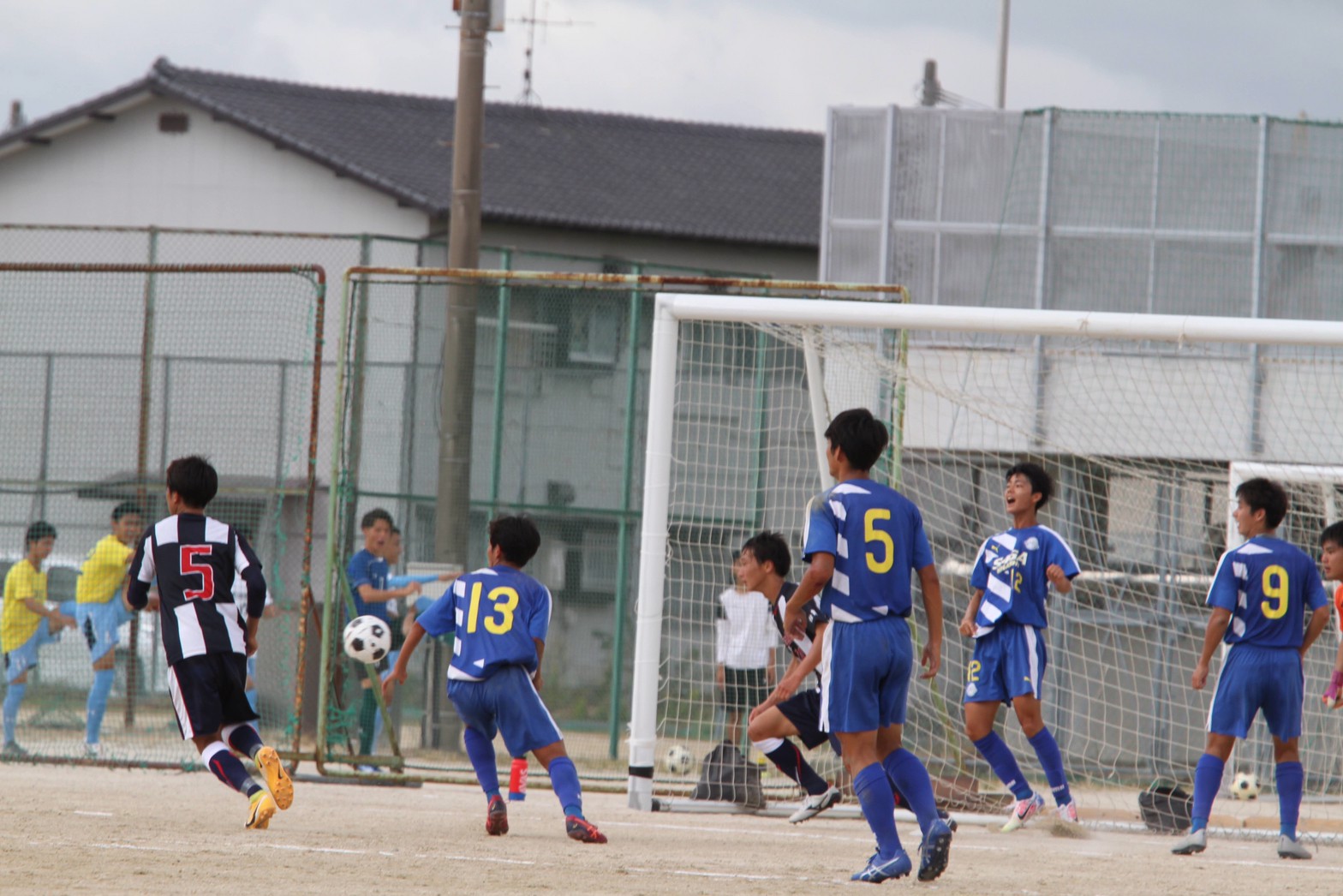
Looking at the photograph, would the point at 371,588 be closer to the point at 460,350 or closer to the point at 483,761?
the point at 460,350

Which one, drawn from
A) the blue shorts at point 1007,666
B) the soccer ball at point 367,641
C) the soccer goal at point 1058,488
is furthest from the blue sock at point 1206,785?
the soccer ball at point 367,641

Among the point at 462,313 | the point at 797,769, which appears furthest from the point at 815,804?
the point at 462,313

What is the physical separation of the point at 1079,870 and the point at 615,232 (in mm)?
16906

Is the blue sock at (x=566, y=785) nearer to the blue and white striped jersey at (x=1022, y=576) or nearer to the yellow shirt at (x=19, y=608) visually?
the blue and white striped jersey at (x=1022, y=576)

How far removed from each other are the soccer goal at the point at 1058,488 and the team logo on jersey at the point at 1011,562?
114cm

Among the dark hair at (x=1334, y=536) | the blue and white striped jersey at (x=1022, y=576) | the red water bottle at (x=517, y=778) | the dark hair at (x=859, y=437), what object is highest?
the dark hair at (x=859, y=437)

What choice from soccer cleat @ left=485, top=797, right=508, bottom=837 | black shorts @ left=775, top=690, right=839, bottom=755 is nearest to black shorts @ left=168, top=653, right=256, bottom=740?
soccer cleat @ left=485, top=797, right=508, bottom=837

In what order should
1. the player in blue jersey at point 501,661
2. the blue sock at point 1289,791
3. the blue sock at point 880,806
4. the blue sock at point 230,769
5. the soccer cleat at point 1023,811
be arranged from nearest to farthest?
1. the blue sock at point 880,806
2. the blue sock at point 230,769
3. the player in blue jersey at point 501,661
4. the blue sock at point 1289,791
5. the soccer cleat at point 1023,811

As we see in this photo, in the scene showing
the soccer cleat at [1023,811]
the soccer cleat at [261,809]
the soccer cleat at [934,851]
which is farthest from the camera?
the soccer cleat at [1023,811]

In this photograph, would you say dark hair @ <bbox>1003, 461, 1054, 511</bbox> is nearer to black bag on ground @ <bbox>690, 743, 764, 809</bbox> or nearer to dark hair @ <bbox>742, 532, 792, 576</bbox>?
dark hair @ <bbox>742, 532, 792, 576</bbox>

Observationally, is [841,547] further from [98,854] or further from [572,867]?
[98,854]

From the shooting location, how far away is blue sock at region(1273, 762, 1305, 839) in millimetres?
7645

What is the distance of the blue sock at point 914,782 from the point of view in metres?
6.04

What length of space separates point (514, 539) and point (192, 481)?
1.47m
